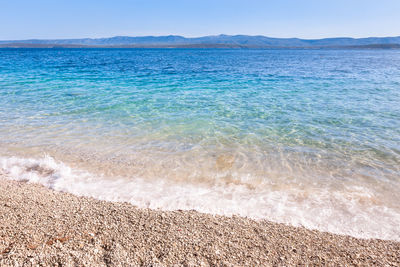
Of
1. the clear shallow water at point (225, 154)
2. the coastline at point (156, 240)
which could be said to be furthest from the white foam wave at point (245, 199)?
the coastline at point (156, 240)

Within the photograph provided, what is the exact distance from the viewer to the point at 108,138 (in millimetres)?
8438

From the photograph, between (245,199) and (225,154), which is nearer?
(245,199)

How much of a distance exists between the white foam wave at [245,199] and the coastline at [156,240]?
14.9 inches

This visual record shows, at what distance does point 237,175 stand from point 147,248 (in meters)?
3.29

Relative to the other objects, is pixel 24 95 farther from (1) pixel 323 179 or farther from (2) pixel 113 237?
(1) pixel 323 179

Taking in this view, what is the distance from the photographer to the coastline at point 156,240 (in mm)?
3311

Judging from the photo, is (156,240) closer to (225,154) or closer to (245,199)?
(245,199)

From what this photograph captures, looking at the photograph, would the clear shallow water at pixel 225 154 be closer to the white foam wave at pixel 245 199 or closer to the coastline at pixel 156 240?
the white foam wave at pixel 245 199

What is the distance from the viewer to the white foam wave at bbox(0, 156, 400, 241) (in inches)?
177

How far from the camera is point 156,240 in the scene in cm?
365

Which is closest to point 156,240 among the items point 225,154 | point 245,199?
point 245,199

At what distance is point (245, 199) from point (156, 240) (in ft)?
7.43

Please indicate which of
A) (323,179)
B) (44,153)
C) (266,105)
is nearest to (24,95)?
(44,153)

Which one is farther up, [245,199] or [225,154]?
[225,154]
